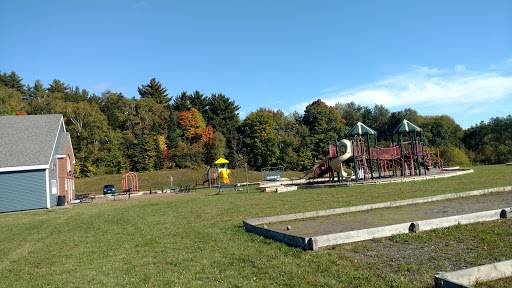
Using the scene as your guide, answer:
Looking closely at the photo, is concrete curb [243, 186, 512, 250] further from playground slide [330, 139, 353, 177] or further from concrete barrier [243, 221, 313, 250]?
playground slide [330, 139, 353, 177]

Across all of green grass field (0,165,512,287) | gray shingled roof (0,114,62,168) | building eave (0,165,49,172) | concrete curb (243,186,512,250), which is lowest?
green grass field (0,165,512,287)

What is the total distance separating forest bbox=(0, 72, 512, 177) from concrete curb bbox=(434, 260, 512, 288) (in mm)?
52621

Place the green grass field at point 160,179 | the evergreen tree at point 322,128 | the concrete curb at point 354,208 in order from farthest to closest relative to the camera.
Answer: the evergreen tree at point 322,128
the green grass field at point 160,179
the concrete curb at point 354,208

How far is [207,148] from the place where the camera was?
71500mm

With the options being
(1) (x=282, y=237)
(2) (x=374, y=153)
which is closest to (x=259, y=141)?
(2) (x=374, y=153)

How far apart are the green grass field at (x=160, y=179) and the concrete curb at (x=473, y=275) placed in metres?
51.6

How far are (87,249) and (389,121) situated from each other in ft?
264

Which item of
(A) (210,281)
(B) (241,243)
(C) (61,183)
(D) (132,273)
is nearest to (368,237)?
(B) (241,243)

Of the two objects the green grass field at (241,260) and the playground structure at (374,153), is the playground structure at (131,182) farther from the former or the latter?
the green grass field at (241,260)

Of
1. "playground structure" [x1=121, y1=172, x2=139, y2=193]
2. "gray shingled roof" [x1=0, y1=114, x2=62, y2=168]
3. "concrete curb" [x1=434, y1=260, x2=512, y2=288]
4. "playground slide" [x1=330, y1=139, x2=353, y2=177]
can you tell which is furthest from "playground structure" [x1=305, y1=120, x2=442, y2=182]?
"concrete curb" [x1=434, y1=260, x2=512, y2=288]

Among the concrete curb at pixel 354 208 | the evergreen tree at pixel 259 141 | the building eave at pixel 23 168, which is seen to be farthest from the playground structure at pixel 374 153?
the evergreen tree at pixel 259 141

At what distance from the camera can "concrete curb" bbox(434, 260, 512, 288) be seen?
5.20 m

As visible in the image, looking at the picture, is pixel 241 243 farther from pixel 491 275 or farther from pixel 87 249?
pixel 491 275

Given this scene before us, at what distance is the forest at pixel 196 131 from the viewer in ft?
207
